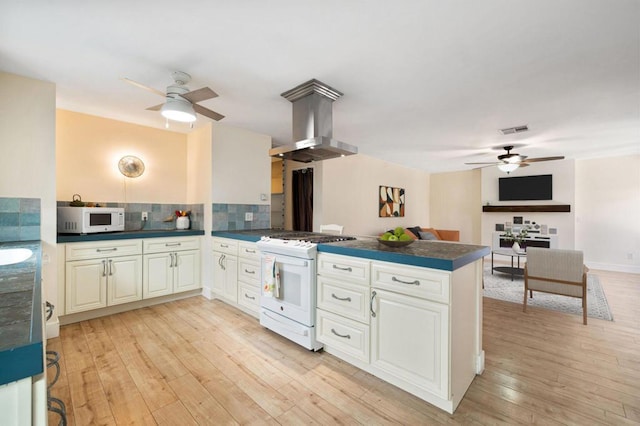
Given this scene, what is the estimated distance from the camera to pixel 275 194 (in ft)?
19.8

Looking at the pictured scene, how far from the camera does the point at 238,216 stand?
13.2 ft

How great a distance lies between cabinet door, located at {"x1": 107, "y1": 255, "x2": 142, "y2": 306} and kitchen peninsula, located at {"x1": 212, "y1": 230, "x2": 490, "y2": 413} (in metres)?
2.36

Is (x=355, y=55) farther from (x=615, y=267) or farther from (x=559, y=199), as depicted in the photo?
(x=615, y=267)

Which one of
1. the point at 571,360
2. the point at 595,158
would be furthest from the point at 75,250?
the point at 595,158

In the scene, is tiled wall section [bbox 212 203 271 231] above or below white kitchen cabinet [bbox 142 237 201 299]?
above

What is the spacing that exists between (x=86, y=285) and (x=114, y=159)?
1586 mm

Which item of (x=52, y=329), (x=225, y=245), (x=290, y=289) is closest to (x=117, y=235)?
(x=52, y=329)

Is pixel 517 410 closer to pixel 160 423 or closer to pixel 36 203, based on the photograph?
pixel 160 423

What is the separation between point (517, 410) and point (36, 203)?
4131 millimetres

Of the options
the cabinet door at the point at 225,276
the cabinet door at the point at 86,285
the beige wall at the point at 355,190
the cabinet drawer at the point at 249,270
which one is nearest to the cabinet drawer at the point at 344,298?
the cabinet drawer at the point at 249,270

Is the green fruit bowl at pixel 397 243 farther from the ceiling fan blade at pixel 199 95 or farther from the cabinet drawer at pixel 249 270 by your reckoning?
the ceiling fan blade at pixel 199 95

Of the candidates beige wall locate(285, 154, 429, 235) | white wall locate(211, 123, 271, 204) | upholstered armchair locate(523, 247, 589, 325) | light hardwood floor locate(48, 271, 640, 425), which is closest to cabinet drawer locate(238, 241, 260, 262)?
light hardwood floor locate(48, 271, 640, 425)

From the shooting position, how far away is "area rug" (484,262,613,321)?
138 inches

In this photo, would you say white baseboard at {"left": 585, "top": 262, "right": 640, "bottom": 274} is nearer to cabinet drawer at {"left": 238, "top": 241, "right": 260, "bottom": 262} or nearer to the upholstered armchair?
the upholstered armchair
